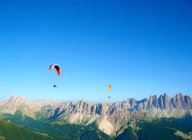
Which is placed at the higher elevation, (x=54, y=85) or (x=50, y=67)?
(x=50, y=67)

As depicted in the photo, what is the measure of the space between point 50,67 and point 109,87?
113ft

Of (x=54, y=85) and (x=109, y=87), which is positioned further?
(x=109, y=87)

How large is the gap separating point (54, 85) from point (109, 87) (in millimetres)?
33929

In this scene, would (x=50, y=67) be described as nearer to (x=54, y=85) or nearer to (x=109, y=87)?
(x=54, y=85)

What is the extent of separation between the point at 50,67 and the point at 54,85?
7740 millimetres

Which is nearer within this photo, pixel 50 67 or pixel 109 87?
pixel 50 67

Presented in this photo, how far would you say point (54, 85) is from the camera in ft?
329

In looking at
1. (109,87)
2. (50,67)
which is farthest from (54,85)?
(109,87)

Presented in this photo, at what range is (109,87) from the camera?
12594 cm

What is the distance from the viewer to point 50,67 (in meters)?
103
